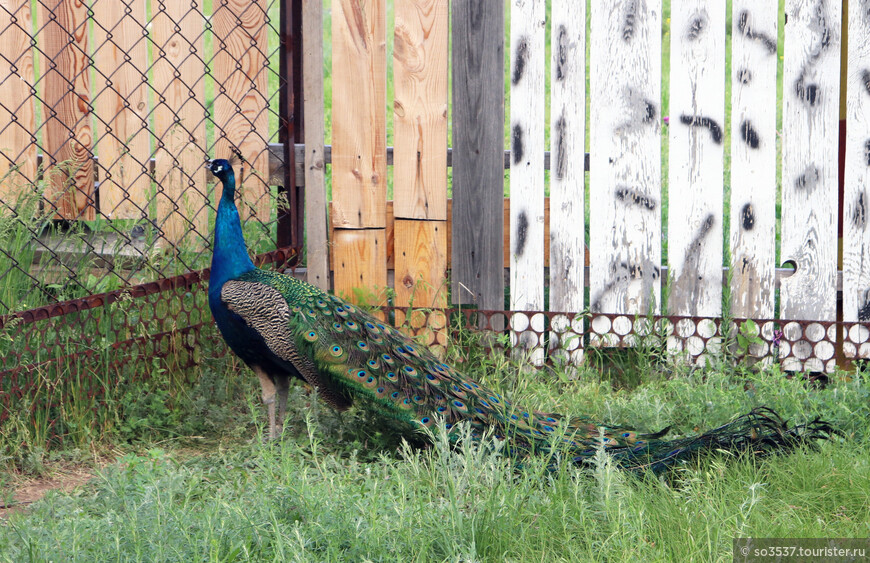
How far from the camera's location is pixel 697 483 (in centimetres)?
321

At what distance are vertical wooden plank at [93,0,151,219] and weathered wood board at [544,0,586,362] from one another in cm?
216

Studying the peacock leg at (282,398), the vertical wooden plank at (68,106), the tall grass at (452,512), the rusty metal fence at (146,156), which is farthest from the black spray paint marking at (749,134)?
the vertical wooden plank at (68,106)

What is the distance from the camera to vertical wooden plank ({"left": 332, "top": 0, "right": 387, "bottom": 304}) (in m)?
4.66

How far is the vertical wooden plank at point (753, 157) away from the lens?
4465mm

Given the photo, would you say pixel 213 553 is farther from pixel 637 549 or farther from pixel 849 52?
pixel 849 52

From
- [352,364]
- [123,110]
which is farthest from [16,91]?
[352,364]

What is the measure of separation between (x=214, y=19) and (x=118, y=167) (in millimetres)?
975

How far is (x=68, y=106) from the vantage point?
5000mm

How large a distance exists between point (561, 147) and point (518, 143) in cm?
22

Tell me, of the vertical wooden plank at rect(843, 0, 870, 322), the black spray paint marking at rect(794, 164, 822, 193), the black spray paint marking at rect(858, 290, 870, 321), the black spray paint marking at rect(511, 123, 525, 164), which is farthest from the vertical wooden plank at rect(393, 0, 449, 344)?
the black spray paint marking at rect(858, 290, 870, 321)

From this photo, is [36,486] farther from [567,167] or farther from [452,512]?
[567,167]

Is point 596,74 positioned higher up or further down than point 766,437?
higher up

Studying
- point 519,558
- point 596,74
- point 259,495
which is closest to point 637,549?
point 519,558

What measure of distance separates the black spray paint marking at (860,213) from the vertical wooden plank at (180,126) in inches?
133
